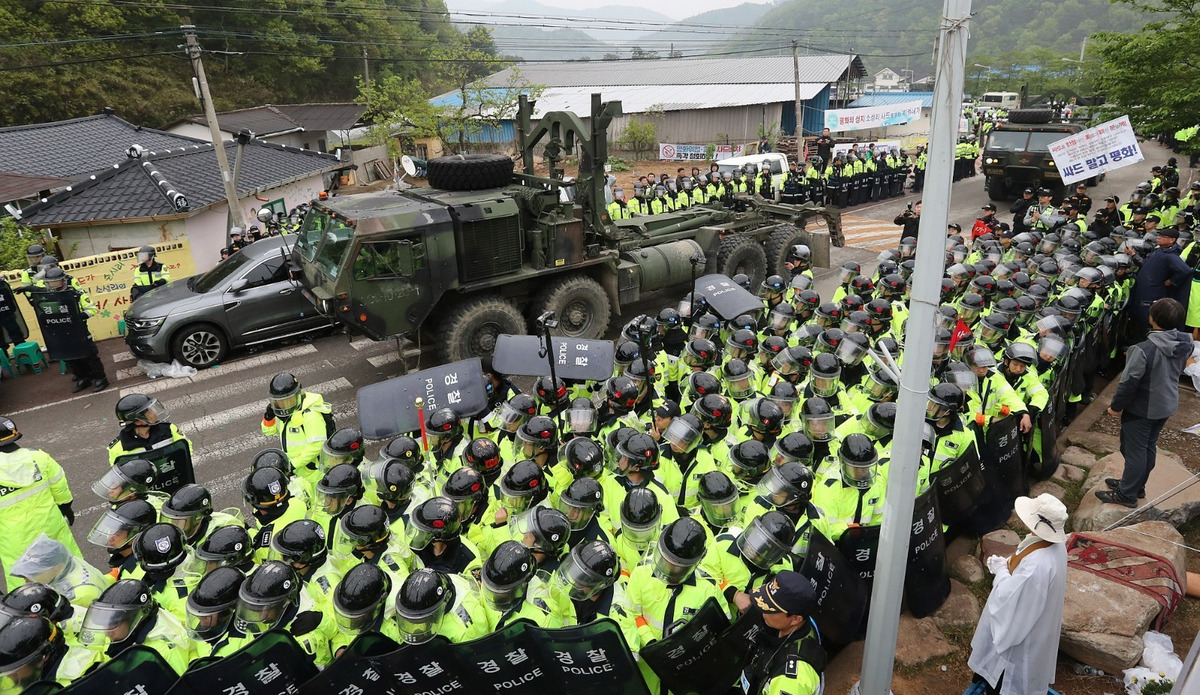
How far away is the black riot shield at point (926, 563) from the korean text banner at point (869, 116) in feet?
91.4

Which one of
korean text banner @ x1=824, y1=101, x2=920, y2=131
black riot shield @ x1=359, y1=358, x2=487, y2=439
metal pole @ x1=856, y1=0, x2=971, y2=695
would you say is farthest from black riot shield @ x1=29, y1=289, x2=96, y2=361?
korean text banner @ x1=824, y1=101, x2=920, y2=131

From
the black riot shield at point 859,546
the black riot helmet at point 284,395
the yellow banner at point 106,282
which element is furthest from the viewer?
the yellow banner at point 106,282

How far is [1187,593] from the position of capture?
4.73m

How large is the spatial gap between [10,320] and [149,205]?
4.00 m

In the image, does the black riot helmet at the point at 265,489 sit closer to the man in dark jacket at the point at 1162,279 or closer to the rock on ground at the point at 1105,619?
the rock on ground at the point at 1105,619

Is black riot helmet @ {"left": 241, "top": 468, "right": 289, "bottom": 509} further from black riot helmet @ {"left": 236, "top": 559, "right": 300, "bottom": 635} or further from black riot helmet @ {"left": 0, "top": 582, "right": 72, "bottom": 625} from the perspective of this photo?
black riot helmet @ {"left": 0, "top": 582, "right": 72, "bottom": 625}

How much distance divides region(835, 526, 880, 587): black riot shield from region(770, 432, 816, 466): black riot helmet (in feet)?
1.74

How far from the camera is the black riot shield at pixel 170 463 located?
17.3ft

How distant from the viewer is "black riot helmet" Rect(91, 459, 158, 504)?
14.9ft

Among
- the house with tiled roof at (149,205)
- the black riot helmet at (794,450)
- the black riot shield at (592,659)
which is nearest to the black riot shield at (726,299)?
the black riot helmet at (794,450)

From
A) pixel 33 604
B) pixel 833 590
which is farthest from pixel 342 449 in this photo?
pixel 833 590

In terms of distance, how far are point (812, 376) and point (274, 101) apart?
1539 inches

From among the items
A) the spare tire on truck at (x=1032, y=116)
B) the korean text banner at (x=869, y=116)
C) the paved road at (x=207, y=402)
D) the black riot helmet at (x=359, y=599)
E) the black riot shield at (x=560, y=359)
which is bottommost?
the paved road at (x=207, y=402)

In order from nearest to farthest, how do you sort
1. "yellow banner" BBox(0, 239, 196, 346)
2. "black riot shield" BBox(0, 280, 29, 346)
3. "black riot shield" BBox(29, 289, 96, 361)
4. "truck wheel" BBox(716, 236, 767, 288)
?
"black riot shield" BBox(29, 289, 96, 361)
"black riot shield" BBox(0, 280, 29, 346)
"yellow banner" BBox(0, 239, 196, 346)
"truck wheel" BBox(716, 236, 767, 288)
